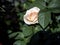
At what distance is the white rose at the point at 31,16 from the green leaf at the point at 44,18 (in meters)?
0.07

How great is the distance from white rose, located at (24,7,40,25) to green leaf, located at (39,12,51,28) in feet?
0.24

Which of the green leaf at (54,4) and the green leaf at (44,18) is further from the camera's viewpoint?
the green leaf at (54,4)

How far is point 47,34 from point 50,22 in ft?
0.45

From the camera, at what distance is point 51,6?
78.7 inches

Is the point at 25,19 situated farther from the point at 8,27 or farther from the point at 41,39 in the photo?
the point at 8,27

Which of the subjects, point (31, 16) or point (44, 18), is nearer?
point (44, 18)

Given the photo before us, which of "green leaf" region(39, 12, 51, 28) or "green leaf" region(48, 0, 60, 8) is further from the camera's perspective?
"green leaf" region(48, 0, 60, 8)

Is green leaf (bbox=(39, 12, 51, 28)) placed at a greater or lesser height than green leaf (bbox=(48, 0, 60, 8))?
lesser

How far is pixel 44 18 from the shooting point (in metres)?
1.90

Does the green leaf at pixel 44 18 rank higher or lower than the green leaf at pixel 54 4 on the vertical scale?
lower

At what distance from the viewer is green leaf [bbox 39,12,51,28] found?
188cm

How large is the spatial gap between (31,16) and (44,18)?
148 millimetres

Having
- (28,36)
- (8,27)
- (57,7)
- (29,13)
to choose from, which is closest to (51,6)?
(57,7)

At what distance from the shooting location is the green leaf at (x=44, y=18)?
1.88m
